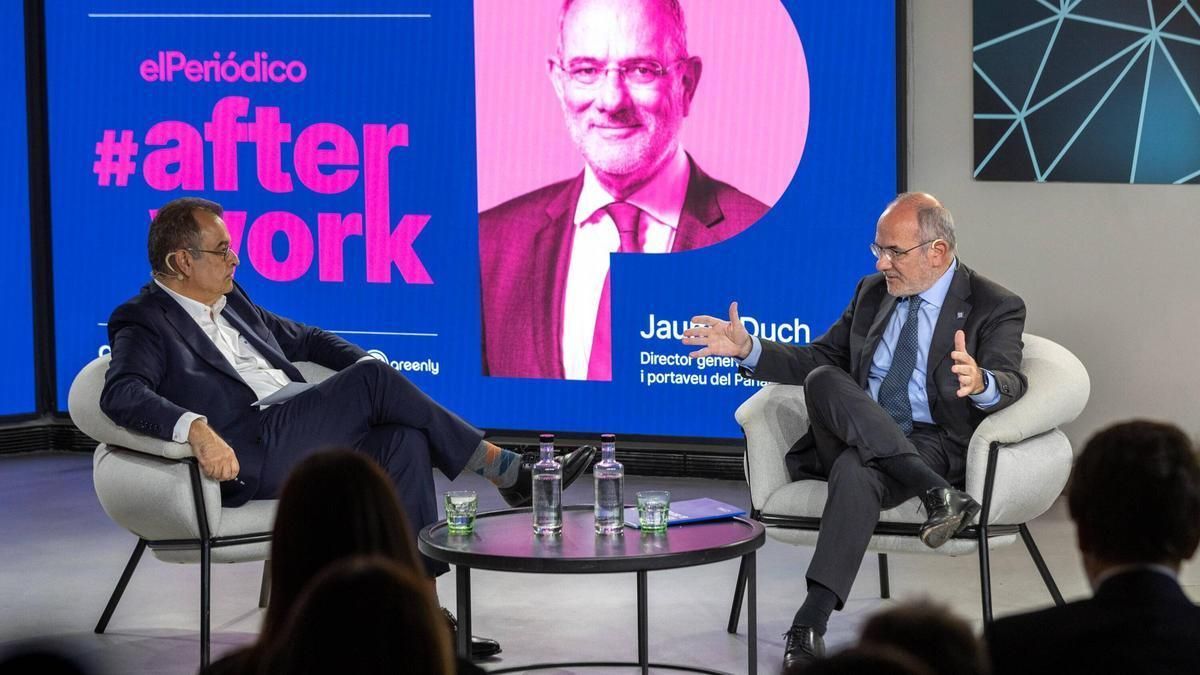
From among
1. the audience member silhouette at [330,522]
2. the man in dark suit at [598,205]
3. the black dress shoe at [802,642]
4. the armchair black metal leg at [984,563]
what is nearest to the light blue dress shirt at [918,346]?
the armchair black metal leg at [984,563]

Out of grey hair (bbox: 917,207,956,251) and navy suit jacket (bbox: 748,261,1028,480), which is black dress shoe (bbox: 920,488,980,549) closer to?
navy suit jacket (bbox: 748,261,1028,480)

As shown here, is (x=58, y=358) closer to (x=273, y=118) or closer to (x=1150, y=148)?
(x=273, y=118)

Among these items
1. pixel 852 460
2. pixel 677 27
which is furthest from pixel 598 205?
pixel 852 460

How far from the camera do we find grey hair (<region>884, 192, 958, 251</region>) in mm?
4418

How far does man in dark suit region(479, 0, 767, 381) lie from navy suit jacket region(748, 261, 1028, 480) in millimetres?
1859

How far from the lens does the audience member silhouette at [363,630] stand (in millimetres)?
1289

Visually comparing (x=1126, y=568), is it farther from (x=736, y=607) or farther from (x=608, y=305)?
(x=608, y=305)

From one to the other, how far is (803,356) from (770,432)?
0.30m

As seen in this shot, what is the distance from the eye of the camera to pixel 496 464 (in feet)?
14.8

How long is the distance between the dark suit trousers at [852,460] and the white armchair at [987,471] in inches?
4.0

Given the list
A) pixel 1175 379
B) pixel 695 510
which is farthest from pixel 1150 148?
pixel 695 510

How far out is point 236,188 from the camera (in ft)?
22.9

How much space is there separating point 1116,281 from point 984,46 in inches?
39.3

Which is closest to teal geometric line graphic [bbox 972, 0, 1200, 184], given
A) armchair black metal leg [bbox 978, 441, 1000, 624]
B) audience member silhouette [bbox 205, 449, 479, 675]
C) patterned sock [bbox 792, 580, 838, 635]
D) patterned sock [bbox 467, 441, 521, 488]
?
armchair black metal leg [bbox 978, 441, 1000, 624]
